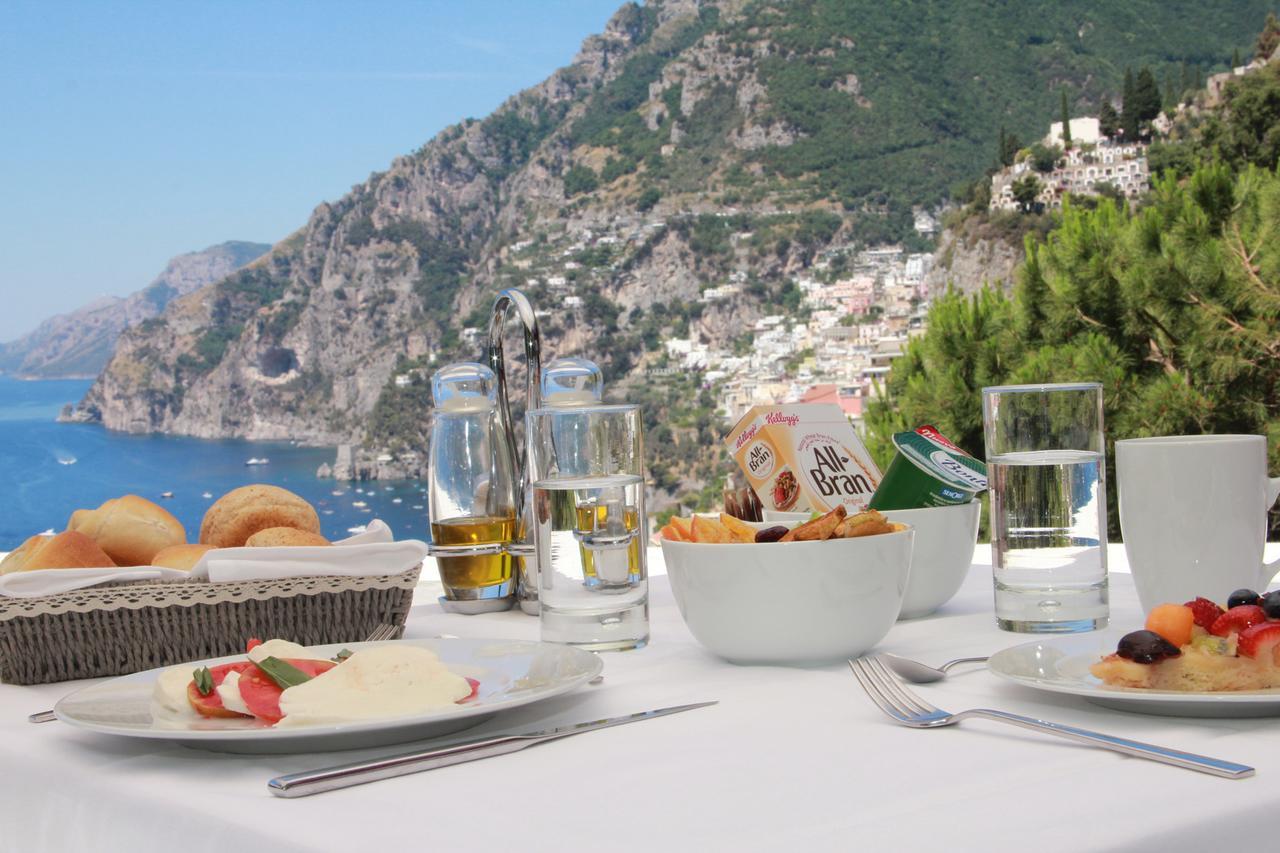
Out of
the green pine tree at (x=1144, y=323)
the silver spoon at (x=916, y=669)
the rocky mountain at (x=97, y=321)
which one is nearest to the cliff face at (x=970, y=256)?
the green pine tree at (x=1144, y=323)

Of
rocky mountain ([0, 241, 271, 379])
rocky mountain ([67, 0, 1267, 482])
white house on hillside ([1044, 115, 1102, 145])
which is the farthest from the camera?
rocky mountain ([0, 241, 271, 379])

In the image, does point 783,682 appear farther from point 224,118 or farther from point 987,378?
point 224,118

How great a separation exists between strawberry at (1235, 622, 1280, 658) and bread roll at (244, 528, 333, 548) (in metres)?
0.58

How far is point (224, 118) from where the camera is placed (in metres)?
67.4

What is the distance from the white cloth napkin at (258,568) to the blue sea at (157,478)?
104ft

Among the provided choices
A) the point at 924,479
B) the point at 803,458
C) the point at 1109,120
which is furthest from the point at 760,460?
the point at 1109,120

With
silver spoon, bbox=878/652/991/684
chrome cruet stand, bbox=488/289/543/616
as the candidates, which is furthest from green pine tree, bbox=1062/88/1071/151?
silver spoon, bbox=878/652/991/684

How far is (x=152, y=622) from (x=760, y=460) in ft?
1.49

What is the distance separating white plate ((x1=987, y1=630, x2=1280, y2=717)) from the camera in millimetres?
523

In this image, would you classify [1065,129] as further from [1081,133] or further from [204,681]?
[204,681]

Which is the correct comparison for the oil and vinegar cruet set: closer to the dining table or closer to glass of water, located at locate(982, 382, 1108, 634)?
the dining table

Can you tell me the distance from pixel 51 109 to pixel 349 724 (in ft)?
246

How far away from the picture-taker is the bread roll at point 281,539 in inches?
33.1

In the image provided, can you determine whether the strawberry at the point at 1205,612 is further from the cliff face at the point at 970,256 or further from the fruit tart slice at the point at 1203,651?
the cliff face at the point at 970,256
